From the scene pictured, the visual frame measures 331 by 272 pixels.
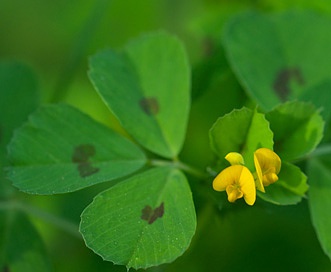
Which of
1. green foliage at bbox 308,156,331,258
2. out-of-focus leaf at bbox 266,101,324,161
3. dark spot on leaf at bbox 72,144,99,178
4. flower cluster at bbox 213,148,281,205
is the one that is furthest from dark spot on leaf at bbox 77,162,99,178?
green foliage at bbox 308,156,331,258

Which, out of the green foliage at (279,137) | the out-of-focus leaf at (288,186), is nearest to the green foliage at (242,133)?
the green foliage at (279,137)

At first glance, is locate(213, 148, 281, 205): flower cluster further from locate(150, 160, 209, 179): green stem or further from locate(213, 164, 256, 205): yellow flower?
locate(150, 160, 209, 179): green stem

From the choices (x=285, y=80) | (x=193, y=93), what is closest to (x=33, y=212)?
(x=193, y=93)

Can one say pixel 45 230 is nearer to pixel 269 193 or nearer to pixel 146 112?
pixel 146 112

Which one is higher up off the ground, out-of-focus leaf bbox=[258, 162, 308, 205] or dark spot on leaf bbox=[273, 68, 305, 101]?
out-of-focus leaf bbox=[258, 162, 308, 205]

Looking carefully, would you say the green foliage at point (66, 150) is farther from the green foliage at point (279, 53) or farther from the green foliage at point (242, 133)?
the green foliage at point (279, 53)

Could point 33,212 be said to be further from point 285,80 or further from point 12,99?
point 285,80
